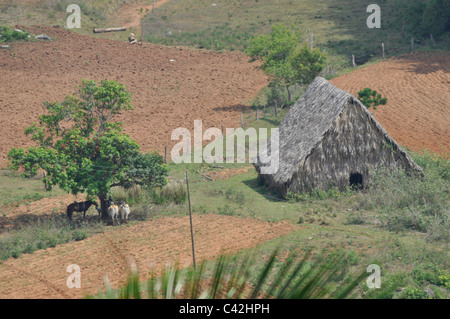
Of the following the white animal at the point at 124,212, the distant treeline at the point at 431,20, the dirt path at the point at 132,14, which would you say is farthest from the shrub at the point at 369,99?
the dirt path at the point at 132,14

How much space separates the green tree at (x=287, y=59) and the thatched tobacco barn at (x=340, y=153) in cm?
1377

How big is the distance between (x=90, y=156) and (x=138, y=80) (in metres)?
22.6

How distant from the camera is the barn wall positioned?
1997 centimetres

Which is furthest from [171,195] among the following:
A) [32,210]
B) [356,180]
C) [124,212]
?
[356,180]

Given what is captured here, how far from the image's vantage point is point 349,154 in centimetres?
2028

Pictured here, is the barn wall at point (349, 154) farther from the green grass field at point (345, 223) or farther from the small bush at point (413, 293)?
the small bush at point (413, 293)

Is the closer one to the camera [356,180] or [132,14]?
[356,180]

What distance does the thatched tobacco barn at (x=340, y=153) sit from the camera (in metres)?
19.8

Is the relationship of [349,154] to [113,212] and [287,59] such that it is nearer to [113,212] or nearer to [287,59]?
[113,212]

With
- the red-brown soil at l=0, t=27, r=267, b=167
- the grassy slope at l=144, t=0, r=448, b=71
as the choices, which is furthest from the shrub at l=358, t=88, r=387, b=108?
the grassy slope at l=144, t=0, r=448, b=71

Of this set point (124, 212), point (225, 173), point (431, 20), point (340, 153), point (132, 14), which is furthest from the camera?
point (132, 14)
